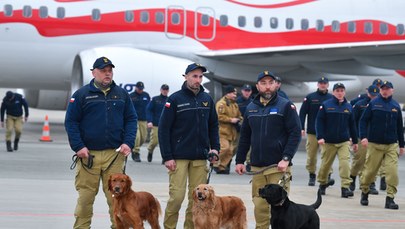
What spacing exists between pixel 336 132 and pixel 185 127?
5353 millimetres

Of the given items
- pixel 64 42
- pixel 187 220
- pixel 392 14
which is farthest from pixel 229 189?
pixel 392 14

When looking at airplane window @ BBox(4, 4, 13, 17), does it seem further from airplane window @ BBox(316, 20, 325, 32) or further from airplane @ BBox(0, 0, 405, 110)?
airplane window @ BBox(316, 20, 325, 32)

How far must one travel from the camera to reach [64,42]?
25.0m

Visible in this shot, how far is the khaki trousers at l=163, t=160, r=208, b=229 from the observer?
1011 centimetres

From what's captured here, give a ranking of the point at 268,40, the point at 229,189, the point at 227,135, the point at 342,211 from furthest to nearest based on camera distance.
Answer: the point at 268,40 < the point at 227,135 < the point at 229,189 < the point at 342,211

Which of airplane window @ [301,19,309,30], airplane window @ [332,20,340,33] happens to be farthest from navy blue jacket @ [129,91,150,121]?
airplane window @ [332,20,340,33]

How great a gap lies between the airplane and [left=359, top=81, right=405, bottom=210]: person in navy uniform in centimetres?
1041

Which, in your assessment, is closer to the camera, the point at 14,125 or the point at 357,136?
the point at 357,136

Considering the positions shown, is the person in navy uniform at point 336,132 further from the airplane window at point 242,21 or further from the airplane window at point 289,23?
the airplane window at point 289,23

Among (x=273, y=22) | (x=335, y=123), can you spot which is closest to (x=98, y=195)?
(x=335, y=123)

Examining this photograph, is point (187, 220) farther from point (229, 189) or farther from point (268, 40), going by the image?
point (268, 40)

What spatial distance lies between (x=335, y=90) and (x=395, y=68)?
10.6m

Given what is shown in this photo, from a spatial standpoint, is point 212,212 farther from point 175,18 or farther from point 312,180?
point 175,18

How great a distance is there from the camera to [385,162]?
13.8m
